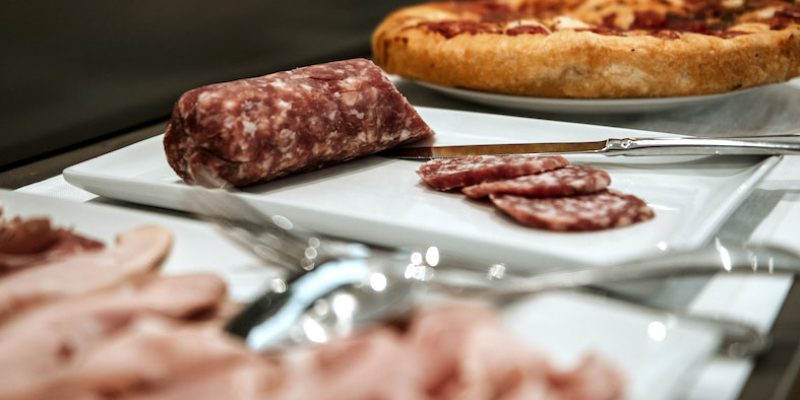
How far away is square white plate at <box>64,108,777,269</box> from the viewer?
38.4 inches

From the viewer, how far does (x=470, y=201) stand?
47.8 inches

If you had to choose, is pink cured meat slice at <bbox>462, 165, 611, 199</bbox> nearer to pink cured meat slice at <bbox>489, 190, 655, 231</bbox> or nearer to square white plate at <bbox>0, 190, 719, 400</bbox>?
pink cured meat slice at <bbox>489, 190, 655, 231</bbox>

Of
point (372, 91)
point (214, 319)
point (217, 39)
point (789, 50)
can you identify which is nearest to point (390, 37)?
point (217, 39)

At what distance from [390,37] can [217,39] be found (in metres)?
0.46

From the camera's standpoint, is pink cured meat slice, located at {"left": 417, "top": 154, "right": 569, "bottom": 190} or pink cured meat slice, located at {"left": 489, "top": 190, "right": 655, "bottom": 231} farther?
pink cured meat slice, located at {"left": 417, "top": 154, "right": 569, "bottom": 190}

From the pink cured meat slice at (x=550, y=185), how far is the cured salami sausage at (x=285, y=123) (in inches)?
10.2

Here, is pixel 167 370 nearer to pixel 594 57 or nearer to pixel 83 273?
pixel 83 273

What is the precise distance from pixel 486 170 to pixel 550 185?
A: 0.37 feet

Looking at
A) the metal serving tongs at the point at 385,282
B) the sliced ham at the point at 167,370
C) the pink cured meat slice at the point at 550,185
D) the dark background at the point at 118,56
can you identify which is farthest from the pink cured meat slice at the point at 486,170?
the dark background at the point at 118,56

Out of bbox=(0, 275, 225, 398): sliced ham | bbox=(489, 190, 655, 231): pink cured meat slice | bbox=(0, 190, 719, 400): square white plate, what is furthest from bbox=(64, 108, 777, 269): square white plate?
bbox=(0, 275, 225, 398): sliced ham

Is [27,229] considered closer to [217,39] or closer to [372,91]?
[372,91]

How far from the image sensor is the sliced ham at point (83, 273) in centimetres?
75

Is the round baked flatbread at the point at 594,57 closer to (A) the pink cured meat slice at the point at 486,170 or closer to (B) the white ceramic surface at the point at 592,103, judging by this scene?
(B) the white ceramic surface at the point at 592,103

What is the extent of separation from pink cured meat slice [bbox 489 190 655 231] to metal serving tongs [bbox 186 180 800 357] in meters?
0.18
